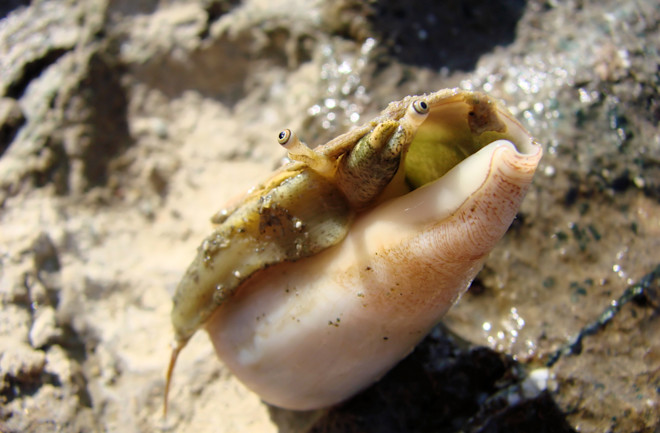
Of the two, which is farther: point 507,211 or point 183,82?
point 183,82

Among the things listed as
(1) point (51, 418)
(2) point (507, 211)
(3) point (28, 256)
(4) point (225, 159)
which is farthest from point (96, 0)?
(2) point (507, 211)

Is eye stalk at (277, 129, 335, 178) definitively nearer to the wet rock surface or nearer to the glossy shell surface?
the glossy shell surface

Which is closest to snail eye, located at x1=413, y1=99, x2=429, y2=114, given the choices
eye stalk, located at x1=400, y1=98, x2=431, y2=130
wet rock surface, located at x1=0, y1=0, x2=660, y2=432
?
eye stalk, located at x1=400, y1=98, x2=431, y2=130

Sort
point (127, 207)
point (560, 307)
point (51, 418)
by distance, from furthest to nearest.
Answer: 1. point (127, 207)
2. point (560, 307)
3. point (51, 418)

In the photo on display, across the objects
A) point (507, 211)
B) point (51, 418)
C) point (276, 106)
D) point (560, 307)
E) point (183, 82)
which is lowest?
point (560, 307)

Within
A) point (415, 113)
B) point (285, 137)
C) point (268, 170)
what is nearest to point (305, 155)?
point (285, 137)

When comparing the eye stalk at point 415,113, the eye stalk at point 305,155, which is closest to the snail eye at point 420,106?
the eye stalk at point 415,113

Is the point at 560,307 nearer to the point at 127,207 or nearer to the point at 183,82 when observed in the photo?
the point at 127,207

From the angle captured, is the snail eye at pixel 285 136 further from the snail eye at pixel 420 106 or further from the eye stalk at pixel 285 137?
the snail eye at pixel 420 106

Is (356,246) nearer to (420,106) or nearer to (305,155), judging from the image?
(305,155)
